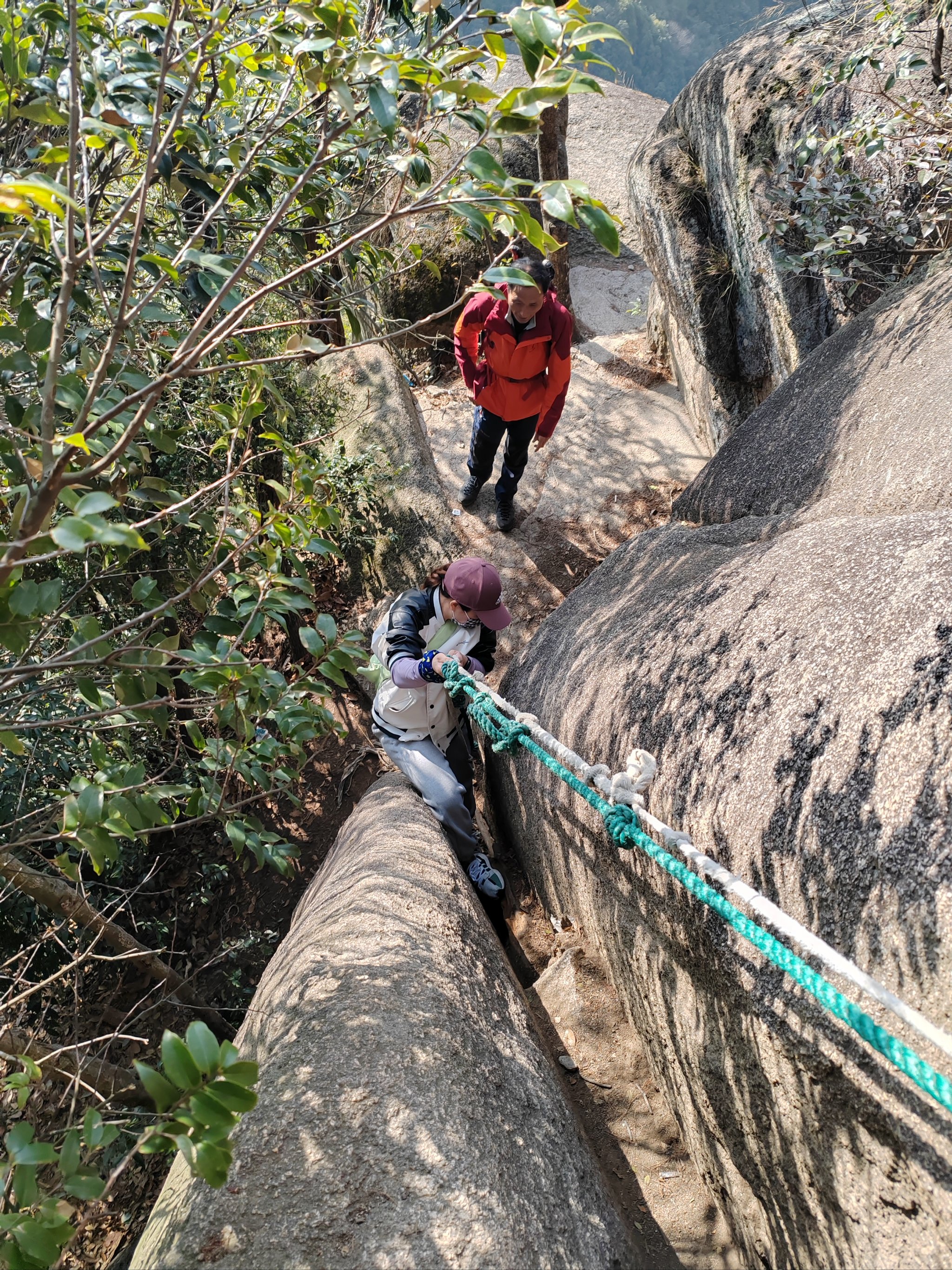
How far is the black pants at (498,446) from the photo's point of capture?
529 cm

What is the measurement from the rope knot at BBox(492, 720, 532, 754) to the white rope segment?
0.03 meters

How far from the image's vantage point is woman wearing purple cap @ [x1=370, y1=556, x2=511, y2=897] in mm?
3578

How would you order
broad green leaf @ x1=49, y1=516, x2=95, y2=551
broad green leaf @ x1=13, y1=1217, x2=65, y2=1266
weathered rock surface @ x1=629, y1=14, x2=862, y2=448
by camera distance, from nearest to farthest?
broad green leaf @ x1=49, y1=516, x2=95, y2=551 → broad green leaf @ x1=13, y1=1217, x2=65, y2=1266 → weathered rock surface @ x1=629, y1=14, x2=862, y2=448

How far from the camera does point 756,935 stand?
1670mm

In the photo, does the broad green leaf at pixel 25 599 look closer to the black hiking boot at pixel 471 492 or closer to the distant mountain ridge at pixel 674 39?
the black hiking boot at pixel 471 492

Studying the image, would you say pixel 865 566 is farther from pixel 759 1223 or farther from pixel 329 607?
pixel 329 607

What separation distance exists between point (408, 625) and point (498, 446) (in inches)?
94.4

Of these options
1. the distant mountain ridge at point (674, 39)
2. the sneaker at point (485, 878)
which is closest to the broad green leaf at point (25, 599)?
the sneaker at point (485, 878)

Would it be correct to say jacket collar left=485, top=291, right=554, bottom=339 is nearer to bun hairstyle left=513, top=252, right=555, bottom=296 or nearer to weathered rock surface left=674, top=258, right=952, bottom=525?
bun hairstyle left=513, top=252, right=555, bottom=296

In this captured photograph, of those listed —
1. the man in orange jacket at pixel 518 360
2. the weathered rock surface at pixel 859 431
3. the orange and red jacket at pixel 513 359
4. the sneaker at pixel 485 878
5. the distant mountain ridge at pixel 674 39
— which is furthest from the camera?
the distant mountain ridge at pixel 674 39

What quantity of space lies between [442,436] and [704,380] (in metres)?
2.34

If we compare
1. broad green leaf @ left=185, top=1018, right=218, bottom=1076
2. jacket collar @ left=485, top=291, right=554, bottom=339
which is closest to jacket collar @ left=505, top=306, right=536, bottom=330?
jacket collar @ left=485, top=291, right=554, bottom=339

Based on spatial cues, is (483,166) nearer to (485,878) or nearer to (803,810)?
(803,810)

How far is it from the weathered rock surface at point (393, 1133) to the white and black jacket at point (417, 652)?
141 cm
